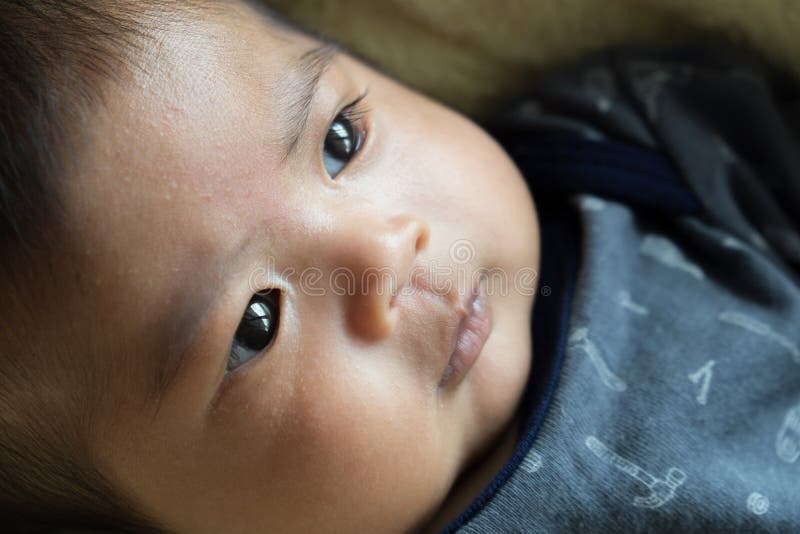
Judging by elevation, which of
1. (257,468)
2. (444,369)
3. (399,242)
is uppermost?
(399,242)

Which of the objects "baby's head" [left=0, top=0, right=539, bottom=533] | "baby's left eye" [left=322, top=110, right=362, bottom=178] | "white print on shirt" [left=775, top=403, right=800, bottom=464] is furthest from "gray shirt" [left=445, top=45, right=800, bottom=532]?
"baby's left eye" [left=322, top=110, right=362, bottom=178]

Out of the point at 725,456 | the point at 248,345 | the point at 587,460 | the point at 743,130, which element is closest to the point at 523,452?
the point at 587,460

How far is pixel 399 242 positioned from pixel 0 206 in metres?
0.39

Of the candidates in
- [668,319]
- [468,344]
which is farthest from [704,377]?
[468,344]

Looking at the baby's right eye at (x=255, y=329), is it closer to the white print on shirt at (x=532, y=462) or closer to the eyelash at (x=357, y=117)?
the eyelash at (x=357, y=117)

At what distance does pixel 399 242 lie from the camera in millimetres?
905

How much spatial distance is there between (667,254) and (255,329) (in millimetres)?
610

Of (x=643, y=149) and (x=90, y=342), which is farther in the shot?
(x=643, y=149)

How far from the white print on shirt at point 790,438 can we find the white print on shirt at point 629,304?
0.21 m

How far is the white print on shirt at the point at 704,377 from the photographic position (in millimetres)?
1039

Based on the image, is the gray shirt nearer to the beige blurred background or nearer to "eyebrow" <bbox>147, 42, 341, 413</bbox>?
the beige blurred background

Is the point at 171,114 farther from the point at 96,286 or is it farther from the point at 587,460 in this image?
the point at 587,460

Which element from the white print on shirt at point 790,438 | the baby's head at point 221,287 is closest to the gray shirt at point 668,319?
the white print on shirt at point 790,438

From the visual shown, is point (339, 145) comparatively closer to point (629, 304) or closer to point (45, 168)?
point (45, 168)
